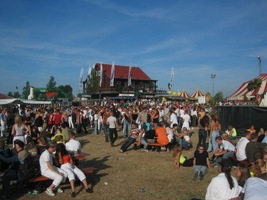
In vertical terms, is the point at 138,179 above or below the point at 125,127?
below

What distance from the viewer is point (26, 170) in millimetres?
6410

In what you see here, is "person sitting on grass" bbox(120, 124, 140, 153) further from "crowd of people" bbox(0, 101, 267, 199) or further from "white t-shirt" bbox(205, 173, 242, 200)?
"white t-shirt" bbox(205, 173, 242, 200)

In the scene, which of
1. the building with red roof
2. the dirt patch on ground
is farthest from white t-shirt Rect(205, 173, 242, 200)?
the building with red roof

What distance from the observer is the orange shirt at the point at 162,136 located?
11.5 meters

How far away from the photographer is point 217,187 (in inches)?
181

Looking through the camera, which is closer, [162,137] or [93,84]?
[162,137]

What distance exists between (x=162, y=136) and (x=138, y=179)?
4006mm

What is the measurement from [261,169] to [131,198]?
9.43 ft

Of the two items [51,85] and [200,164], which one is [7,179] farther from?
[51,85]

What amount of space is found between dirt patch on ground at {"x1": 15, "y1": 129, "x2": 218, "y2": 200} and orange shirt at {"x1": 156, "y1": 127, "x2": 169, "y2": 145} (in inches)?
19.4

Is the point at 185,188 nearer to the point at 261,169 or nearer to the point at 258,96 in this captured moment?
the point at 261,169

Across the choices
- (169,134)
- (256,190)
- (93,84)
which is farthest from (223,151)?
(93,84)

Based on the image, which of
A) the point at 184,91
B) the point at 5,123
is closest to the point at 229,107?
the point at 5,123

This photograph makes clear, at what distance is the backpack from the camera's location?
6348 millimetres
